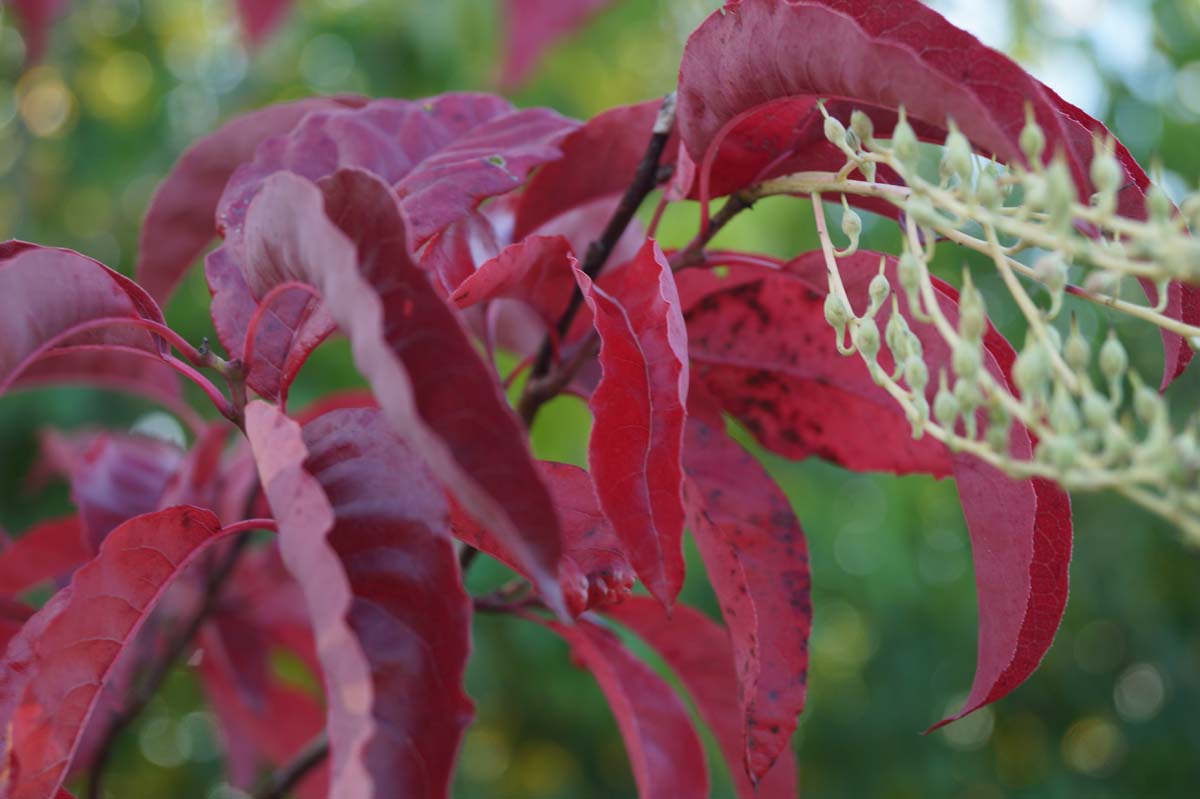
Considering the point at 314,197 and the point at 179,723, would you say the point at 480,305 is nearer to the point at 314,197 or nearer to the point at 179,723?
the point at 314,197

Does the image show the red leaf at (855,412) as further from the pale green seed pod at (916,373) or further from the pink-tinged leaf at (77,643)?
the pink-tinged leaf at (77,643)

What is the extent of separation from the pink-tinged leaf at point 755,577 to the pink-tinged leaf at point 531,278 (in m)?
0.12

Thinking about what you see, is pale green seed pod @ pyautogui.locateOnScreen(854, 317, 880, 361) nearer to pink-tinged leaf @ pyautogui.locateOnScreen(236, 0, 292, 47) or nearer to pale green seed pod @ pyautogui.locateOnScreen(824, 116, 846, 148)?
pale green seed pod @ pyautogui.locateOnScreen(824, 116, 846, 148)

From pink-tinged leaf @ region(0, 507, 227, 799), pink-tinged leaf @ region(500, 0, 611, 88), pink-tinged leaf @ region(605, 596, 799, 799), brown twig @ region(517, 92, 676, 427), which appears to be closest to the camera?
pink-tinged leaf @ region(0, 507, 227, 799)

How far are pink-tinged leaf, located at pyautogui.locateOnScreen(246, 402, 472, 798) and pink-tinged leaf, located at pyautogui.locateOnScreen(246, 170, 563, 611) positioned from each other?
55mm

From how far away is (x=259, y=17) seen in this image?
1.31m

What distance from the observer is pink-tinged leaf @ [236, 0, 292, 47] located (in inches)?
51.0

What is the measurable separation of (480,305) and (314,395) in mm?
1174

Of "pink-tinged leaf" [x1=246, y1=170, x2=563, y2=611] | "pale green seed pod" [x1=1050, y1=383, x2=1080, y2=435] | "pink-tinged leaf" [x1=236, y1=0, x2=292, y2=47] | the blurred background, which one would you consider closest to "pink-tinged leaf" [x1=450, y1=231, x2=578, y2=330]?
"pink-tinged leaf" [x1=246, y1=170, x2=563, y2=611]

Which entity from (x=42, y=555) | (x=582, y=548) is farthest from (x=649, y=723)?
(x=42, y=555)

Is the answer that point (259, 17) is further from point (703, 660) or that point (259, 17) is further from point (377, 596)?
point (377, 596)

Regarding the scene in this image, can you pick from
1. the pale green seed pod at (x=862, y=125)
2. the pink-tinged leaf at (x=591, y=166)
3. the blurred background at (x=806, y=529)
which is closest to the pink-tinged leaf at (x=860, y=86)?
the pale green seed pod at (x=862, y=125)

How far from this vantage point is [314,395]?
1839 mm

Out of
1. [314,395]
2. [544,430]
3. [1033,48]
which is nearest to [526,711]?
[544,430]
